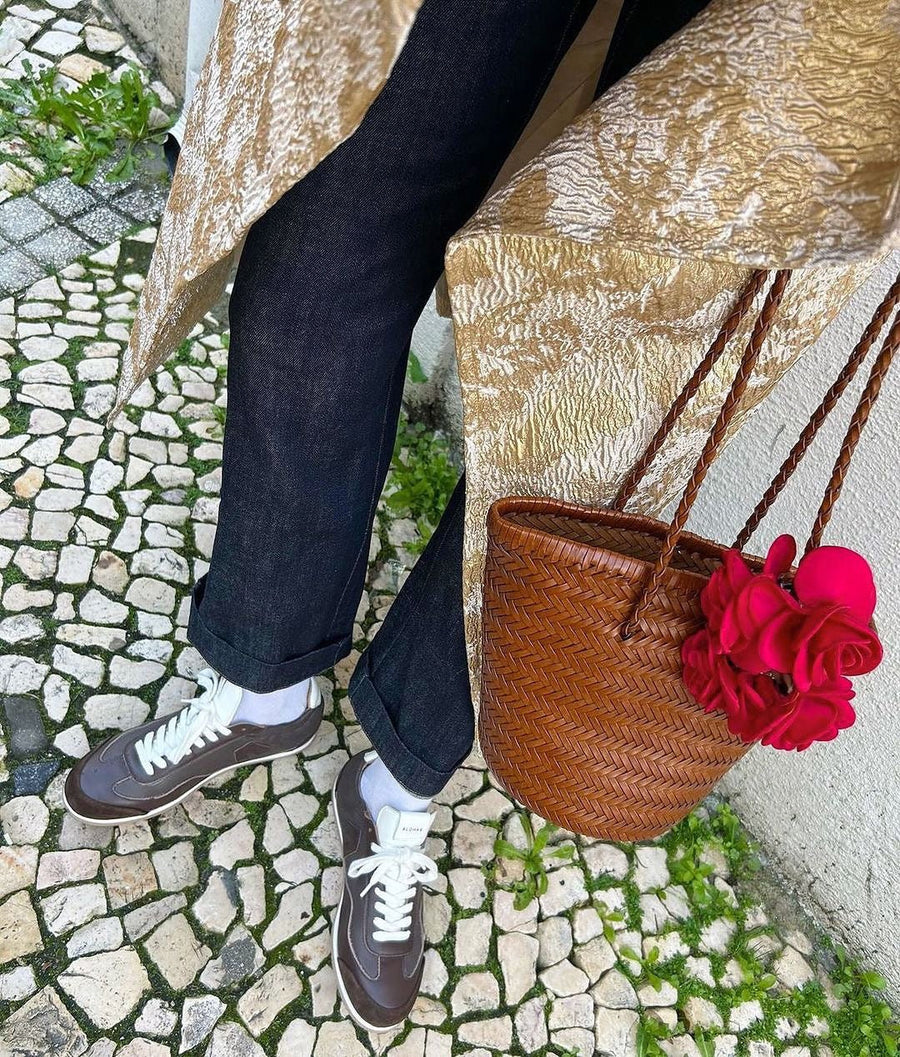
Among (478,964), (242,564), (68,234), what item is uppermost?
(242,564)

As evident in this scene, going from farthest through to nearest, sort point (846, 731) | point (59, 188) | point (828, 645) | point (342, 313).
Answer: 1. point (59, 188)
2. point (846, 731)
3. point (342, 313)
4. point (828, 645)

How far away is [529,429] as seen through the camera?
0.95 m

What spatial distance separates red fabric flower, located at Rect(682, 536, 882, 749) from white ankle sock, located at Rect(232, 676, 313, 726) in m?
0.81

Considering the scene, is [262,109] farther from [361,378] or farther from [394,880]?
[394,880]

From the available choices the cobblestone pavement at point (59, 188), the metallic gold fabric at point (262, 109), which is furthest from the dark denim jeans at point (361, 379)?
the cobblestone pavement at point (59, 188)

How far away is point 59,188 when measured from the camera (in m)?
2.37

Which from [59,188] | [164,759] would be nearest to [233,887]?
[164,759]

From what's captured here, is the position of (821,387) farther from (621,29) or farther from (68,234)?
(68,234)

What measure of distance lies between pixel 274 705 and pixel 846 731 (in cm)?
94

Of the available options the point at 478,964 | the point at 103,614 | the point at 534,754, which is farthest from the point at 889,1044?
the point at 103,614

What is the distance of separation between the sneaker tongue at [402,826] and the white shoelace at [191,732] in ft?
0.96

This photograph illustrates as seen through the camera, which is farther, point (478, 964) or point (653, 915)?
point (653, 915)

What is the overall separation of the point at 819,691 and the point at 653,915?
928 millimetres

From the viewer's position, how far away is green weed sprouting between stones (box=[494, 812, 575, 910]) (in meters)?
1.54
